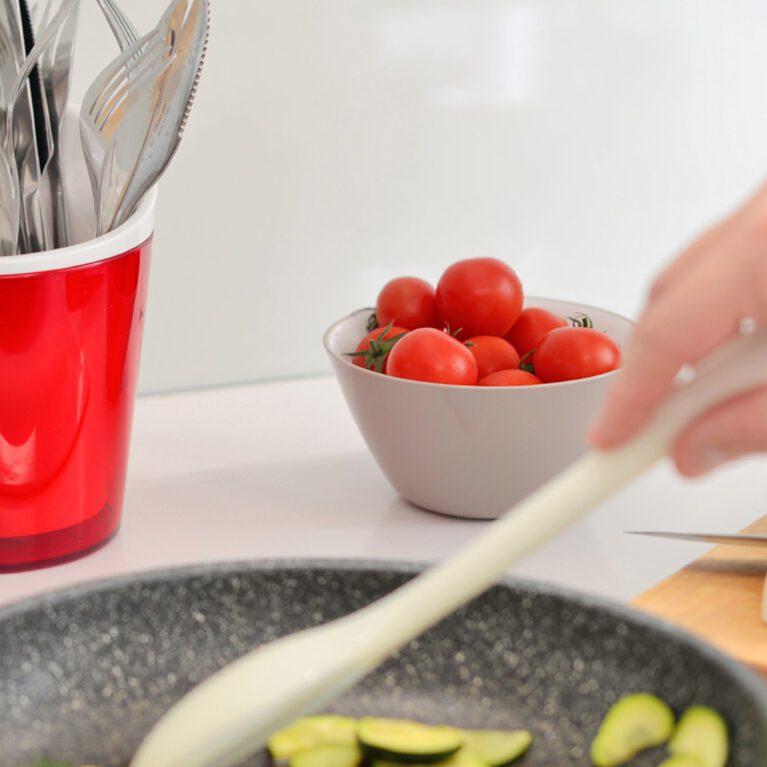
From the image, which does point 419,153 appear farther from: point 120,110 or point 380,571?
point 380,571

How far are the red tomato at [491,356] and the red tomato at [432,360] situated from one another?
3cm

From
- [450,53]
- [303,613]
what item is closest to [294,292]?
[450,53]

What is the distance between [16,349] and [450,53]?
60 centimetres

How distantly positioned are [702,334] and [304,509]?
1.79 feet

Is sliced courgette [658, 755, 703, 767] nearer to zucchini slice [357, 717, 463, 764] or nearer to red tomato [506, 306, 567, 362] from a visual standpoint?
zucchini slice [357, 717, 463, 764]

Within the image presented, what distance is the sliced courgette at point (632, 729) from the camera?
1.73ft

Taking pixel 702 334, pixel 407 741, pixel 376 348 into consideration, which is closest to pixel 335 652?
pixel 407 741

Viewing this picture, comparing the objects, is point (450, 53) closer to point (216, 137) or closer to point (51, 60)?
point (216, 137)

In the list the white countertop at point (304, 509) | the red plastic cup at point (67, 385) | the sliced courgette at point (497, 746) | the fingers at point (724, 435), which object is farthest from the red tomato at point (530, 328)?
the fingers at point (724, 435)

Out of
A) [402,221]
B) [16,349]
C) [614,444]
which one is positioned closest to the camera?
[614,444]

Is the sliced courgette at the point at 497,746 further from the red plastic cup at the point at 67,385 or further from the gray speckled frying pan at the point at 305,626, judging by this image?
the red plastic cup at the point at 67,385

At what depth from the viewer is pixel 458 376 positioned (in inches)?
32.4

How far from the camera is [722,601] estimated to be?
711 mm

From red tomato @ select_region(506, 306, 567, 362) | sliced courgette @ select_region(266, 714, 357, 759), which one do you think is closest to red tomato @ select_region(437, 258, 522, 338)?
red tomato @ select_region(506, 306, 567, 362)
